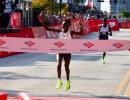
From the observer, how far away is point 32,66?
22359 millimetres

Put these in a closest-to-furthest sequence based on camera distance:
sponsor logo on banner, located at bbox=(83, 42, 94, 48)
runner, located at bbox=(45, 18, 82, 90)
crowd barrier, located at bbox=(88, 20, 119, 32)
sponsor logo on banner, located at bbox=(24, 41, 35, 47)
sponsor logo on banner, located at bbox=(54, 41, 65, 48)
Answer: runner, located at bbox=(45, 18, 82, 90) → sponsor logo on banner, located at bbox=(54, 41, 65, 48) → sponsor logo on banner, located at bbox=(83, 42, 94, 48) → sponsor logo on banner, located at bbox=(24, 41, 35, 47) → crowd barrier, located at bbox=(88, 20, 119, 32)

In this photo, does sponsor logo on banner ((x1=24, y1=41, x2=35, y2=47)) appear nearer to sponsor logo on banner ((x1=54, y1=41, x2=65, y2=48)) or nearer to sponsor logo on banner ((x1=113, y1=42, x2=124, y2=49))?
sponsor logo on banner ((x1=54, y1=41, x2=65, y2=48))

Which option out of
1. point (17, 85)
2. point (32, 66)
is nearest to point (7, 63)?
point (32, 66)

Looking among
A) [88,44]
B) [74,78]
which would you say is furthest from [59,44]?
[74,78]

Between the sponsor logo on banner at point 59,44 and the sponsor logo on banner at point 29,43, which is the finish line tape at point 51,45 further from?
the sponsor logo on banner at point 59,44

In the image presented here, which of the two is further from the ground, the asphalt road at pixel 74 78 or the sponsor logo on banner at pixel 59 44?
the sponsor logo on banner at pixel 59 44

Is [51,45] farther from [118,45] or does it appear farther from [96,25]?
[96,25]

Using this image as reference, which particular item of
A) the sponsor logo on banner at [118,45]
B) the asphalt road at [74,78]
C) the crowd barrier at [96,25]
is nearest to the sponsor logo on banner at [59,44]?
the asphalt road at [74,78]

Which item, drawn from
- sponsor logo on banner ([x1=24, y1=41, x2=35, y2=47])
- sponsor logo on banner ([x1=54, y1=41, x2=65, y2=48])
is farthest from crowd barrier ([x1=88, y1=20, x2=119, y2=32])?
sponsor logo on banner ([x1=54, y1=41, x2=65, y2=48])

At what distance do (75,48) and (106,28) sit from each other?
8.47 m

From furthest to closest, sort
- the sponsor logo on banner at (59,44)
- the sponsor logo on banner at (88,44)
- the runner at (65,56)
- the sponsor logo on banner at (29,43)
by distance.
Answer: the sponsor logo on banner at (29,43), the sponsor logo on banner at (88,44), the sponsor logo on banner at (59,44), the runner at (65,56)

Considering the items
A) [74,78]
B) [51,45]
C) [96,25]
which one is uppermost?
[51,45]

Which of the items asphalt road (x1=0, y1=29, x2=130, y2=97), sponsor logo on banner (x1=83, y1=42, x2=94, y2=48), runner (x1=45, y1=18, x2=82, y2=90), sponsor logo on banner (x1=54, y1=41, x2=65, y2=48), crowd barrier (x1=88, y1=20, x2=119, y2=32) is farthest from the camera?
crowd barrier (x1=88, y1=20, x2=119, y2=32)

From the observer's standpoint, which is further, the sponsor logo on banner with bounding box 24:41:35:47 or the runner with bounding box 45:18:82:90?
the sponsor logo on banner with bounding box 24:41:35:47
